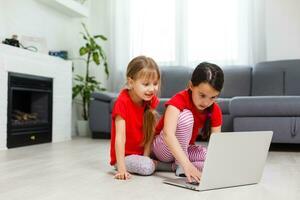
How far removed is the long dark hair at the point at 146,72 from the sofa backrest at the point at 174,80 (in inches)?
94.0

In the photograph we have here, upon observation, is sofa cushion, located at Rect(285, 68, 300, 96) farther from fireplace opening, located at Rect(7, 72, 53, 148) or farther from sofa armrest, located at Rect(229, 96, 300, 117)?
fireplace opening, located at Rect(7, 72, 53, 148)

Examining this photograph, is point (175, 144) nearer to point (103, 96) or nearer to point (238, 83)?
point (103, 96)

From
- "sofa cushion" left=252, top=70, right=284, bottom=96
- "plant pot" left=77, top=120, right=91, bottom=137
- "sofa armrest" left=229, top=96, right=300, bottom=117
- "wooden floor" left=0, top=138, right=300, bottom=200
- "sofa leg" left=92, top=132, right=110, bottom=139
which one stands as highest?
"sofa cushion" left=252, top=70, right=284, bottom=96

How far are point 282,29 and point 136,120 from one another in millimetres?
2960

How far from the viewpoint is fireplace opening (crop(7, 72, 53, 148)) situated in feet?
9.98

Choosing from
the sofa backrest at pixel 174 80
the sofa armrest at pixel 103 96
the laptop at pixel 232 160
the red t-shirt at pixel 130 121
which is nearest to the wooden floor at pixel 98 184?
the laptop at pixel 232 160

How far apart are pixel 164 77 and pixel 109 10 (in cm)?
Result: 113

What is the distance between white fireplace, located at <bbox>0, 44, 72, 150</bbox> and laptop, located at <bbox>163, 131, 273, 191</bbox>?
5.96ft

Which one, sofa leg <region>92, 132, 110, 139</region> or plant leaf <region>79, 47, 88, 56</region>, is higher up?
plant leaf <region>79, 47, 88, 56</region>

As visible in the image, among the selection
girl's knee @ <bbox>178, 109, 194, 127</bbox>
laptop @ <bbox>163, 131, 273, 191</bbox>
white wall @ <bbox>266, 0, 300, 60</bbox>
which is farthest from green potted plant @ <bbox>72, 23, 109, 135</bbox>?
laptop @ <bbox>163, 131, 273, 191</bbox>

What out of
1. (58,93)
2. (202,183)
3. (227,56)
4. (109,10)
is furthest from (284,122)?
(109,10)

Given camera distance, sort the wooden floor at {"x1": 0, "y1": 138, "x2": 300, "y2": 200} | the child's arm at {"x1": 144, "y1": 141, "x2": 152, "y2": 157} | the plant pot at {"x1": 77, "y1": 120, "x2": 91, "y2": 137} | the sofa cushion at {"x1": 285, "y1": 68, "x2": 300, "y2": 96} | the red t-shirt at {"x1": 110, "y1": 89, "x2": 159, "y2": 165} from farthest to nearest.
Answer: the plant pot at {"x1": 77, "y1": 120, "x2": 91, "y2": 137}
the sofa cushion at {"x1": 285, "y1": 68, "x2": 300, "y2": 96}
the child's arm at {"x1": 144, "y1": 141, "x2": 152, "y2": 157}
the red t-shirt at {"x1": 110, "y1": 89, "x2": 159, "y2": 165}
the wooden floor at {"x1": 0, "y1": 138, "x2": 300, "y2": 200}

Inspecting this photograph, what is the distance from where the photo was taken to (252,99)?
9.91 ft

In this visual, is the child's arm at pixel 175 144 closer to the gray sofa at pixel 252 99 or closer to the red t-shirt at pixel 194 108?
the red t-shirt at pixel 194 108
